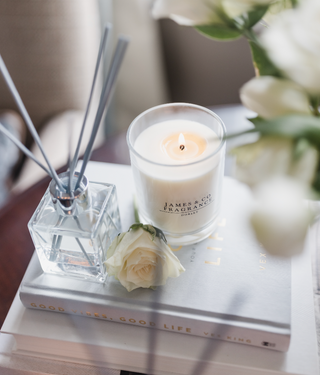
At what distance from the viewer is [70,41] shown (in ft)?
2.23

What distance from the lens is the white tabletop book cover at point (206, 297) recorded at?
13.2 inches

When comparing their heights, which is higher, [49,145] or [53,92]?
[53,92]

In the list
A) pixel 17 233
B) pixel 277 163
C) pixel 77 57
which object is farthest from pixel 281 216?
pixel 77 57

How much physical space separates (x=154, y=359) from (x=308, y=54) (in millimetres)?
291

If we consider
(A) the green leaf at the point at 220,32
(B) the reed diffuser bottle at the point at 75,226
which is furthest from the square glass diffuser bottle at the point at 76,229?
(A) the green leaf at the point at 220,32

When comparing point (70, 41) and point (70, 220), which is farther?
point (70, 41)

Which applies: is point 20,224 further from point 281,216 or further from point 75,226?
point 281,216

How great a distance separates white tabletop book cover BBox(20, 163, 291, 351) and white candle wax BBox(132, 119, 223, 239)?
0.11ft

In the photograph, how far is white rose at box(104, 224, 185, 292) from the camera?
1.08 ft

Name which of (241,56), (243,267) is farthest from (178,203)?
(241,56)

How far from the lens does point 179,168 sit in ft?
1.06

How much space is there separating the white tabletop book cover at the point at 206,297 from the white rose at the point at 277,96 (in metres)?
0.13

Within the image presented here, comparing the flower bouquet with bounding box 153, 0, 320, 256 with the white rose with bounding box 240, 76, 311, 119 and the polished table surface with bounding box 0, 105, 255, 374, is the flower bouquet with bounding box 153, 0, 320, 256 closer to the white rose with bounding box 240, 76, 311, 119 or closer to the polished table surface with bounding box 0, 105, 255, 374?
the white rose with bounding box 240, 76, 311, 119

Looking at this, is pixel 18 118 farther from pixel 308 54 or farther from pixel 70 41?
pixel 308 54
